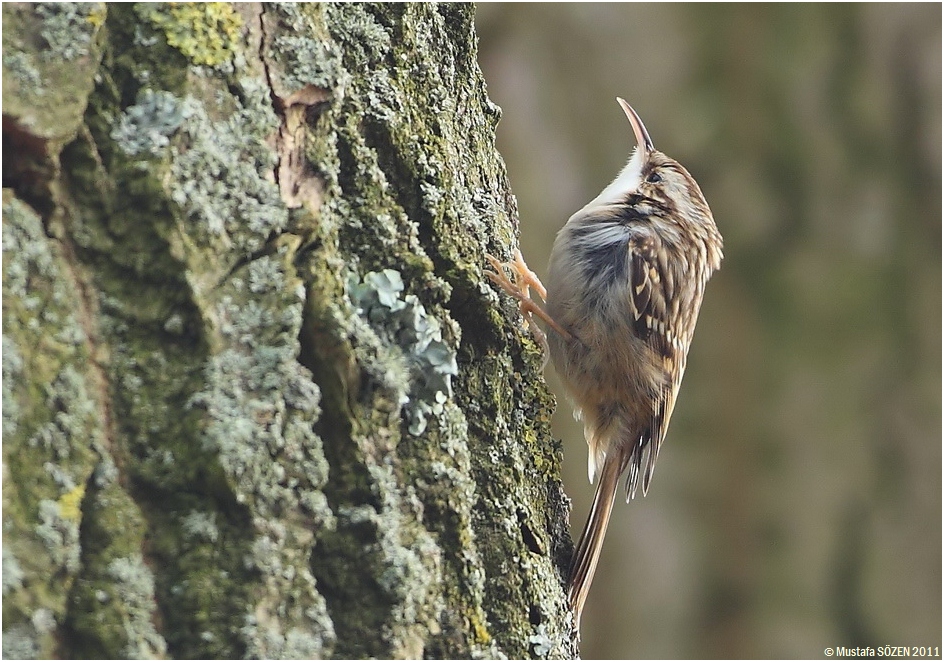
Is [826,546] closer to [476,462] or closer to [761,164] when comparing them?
[761,164]

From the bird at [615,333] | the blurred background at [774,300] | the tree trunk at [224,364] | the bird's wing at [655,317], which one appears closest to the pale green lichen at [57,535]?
the tree trunk at [224,364]

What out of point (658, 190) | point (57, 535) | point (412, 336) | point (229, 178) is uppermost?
point (229, 178)

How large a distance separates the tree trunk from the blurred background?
3.19m

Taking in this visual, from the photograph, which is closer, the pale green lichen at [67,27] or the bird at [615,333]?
the pale green lichen at [67,27]

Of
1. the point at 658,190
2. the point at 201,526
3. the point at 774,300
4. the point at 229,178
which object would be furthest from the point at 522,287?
the point at 774,300

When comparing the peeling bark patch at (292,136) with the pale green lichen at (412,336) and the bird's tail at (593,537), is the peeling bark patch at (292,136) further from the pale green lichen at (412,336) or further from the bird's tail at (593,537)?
the bird's tail at (593,537)

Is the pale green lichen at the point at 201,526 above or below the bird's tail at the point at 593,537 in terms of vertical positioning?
above

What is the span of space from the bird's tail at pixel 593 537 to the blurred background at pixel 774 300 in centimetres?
209

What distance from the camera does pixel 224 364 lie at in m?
1.22

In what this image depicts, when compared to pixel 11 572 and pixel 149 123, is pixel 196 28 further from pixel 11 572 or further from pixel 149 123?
pixel 11 572

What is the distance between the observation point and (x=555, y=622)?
1654mm

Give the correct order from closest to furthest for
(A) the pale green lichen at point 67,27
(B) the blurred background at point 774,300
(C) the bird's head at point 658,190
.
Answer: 1. (A) the pale green lichen at point 67,27
2. (C) the bird's head at point 658,190
3. (B) the blurred background at point 774,300

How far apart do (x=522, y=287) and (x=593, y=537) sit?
0.57m

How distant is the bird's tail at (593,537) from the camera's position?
1.88m
